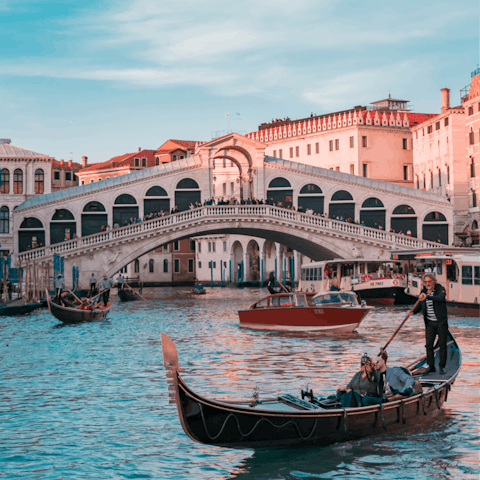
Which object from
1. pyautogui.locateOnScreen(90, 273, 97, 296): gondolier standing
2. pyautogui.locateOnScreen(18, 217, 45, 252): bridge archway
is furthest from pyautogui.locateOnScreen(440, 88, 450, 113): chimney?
pyautogui.locateOnScreen(18, 217, 45, 252): bridge archway

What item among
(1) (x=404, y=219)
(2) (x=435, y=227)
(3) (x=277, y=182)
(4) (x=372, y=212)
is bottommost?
(2) (x=435, y=227)

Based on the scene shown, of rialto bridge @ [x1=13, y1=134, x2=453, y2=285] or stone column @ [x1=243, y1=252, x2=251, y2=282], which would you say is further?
stone column @ [x1=243, y1=252, x2=251, y2=282]

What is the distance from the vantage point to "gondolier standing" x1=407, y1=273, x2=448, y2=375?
11.3 m

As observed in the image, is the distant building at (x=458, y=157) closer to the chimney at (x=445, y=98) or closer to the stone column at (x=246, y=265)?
the chimney at (x=445, y=98)

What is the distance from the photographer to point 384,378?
993cm

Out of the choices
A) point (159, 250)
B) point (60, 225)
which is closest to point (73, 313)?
point (60, 225)

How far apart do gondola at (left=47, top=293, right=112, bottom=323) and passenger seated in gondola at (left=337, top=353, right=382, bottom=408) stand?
1637 centimetres

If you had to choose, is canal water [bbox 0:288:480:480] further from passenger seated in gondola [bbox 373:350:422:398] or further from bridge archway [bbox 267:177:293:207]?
bridge archway [bbox 267:177:293:207]

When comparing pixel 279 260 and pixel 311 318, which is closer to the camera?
pixel 311 318

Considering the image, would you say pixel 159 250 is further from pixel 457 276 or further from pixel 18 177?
pixel 457 276

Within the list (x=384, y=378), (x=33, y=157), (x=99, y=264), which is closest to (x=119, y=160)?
(x=33, y=157)

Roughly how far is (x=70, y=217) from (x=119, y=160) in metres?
36.7

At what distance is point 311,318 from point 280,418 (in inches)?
504

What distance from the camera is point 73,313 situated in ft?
82.9
